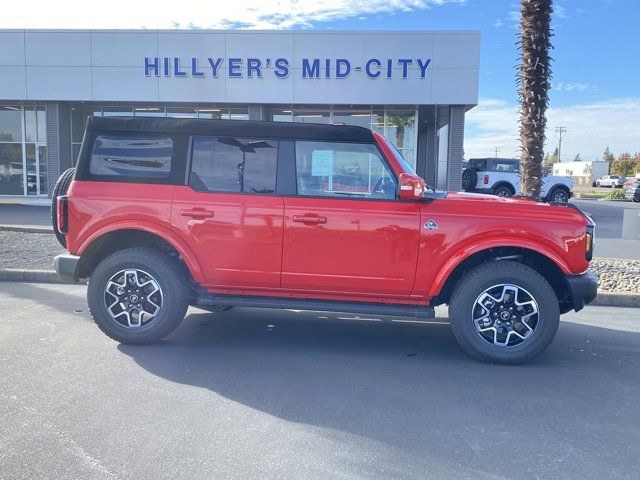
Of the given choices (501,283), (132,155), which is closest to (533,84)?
(501,283)

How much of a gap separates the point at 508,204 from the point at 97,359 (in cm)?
385

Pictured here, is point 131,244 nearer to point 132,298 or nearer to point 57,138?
point 132,298

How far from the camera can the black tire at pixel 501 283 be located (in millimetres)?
4668

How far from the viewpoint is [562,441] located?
339 cm

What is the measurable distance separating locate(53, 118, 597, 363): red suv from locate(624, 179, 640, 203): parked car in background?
33.5m

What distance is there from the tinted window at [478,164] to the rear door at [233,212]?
19.8m

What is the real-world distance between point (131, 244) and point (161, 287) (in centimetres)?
64

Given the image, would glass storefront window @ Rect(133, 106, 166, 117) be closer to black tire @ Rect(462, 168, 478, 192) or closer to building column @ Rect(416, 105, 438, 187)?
building column @ Rect(416, 105, 438, 187)

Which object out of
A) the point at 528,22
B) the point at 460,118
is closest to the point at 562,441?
the point at 528,22

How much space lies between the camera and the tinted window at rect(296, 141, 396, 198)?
4859mm

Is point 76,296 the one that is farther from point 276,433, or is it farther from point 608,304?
point 608,304

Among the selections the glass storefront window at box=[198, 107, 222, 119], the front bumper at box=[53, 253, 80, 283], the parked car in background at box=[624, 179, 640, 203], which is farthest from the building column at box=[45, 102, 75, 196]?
the parked car in background at box=[624, 179, 640, 203]

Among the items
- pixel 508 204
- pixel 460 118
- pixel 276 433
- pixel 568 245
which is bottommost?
pixel 276 433

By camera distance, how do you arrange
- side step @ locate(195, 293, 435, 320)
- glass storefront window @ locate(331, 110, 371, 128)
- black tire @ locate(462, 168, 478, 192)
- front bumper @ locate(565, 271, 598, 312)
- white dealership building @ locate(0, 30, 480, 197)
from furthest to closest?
black tire @ locate(462, 168, 478, 192) < glass storefront window @ locate(331, 110, 371, 128) < white dealership building @ locate(0, 30, 480, 197) < side step @ locate(195, 293, 435, 320) < front bumper @ locate(565, 271, 598, 312)
